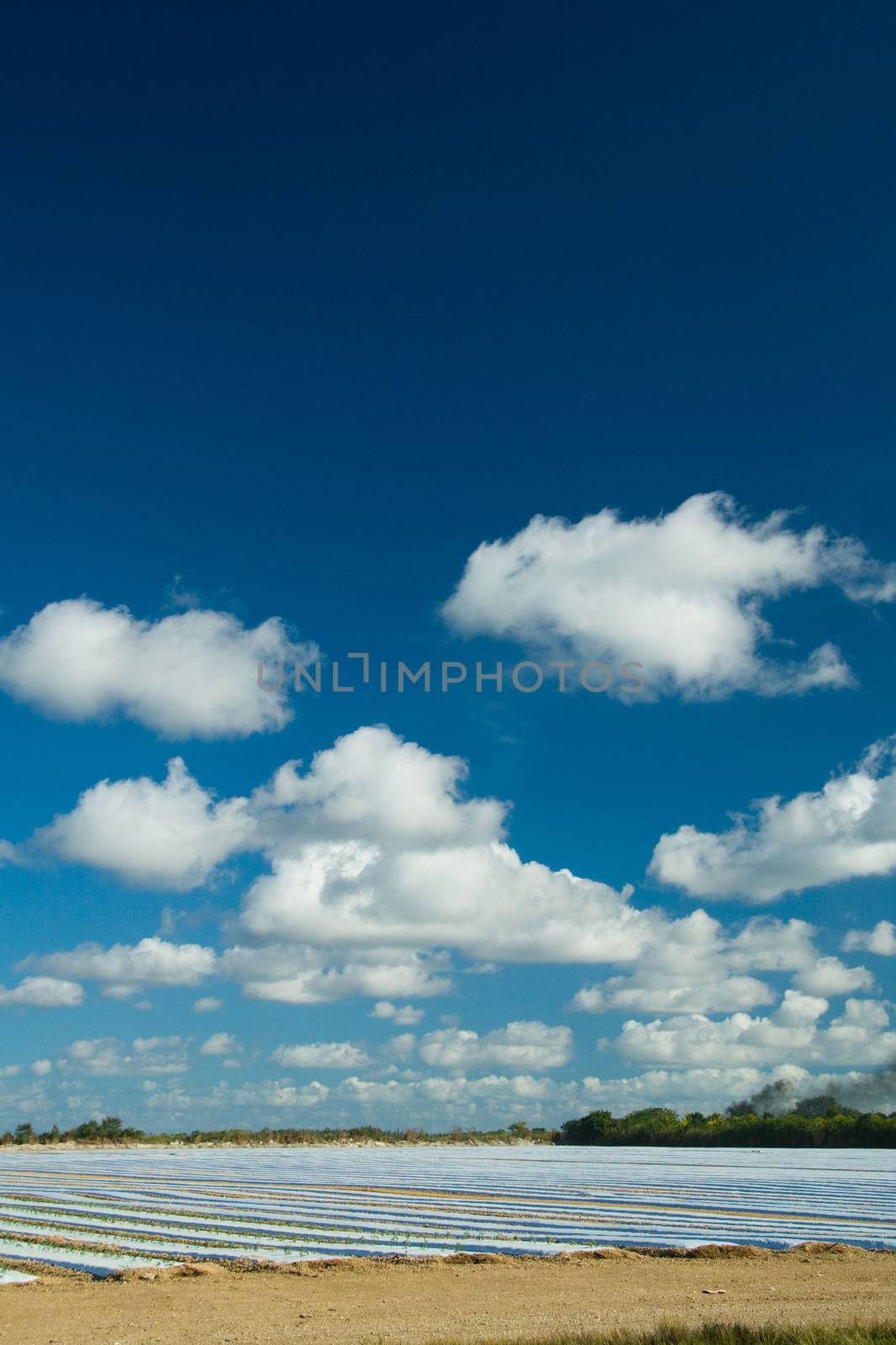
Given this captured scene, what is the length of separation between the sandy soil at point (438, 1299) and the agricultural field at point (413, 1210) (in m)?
1.45

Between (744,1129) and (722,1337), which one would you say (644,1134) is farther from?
(722,1337)

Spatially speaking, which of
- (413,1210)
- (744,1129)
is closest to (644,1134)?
(744,1129)

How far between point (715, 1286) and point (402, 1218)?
1162cm

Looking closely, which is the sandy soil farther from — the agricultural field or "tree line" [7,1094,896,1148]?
"tree line" [7,1094,896,1148]

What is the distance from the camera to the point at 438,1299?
15.7 metres

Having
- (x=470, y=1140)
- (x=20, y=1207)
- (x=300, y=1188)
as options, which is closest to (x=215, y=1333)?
(x=20, y=1207)

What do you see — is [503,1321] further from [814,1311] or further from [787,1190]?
[787,1190]

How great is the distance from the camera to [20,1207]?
28.3m

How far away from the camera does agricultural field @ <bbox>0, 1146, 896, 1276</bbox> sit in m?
20.8

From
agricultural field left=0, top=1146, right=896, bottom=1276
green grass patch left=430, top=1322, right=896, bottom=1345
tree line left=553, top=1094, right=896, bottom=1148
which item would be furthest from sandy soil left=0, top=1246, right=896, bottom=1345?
tree line left=553, top=1094, right=896, bottom=1148

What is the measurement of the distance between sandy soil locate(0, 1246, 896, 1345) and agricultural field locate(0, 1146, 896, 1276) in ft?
4.75

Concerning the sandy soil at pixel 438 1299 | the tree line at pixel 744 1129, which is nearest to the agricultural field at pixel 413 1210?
the sandy soil at pixel 438 1299

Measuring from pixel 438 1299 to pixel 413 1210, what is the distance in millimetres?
13869

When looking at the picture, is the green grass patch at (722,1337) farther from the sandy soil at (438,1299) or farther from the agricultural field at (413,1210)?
the agricultural field at (413,1210)
